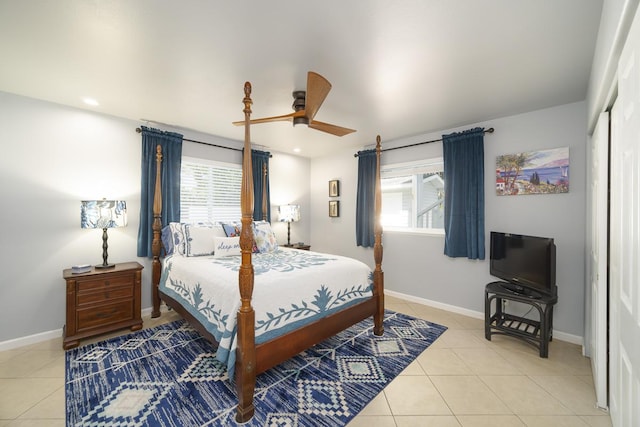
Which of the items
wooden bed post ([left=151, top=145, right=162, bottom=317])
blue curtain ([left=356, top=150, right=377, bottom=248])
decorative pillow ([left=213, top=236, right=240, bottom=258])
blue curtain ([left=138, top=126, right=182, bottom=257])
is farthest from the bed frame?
blue curtain ([left=356, top=150, right=377, bottom=248])

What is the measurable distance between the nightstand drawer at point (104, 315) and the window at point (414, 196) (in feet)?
12.2

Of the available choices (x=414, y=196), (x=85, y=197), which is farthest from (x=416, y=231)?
(x=85, y=197)

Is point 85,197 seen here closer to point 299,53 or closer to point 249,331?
point 249,331

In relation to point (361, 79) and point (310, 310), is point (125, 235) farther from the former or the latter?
point (361, 79)

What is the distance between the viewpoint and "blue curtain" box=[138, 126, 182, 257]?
3.43m

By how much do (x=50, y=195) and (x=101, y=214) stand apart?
1.95ft

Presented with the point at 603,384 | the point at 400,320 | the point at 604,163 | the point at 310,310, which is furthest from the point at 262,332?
the point at 604,163

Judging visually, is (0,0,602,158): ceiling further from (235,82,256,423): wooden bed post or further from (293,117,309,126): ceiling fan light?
(235,82,256,423): wooden bed post

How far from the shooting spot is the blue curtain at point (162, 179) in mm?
3428

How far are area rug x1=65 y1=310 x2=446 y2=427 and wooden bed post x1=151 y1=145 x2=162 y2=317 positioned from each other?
1.76 feet

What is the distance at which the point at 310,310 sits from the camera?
2.25 meters

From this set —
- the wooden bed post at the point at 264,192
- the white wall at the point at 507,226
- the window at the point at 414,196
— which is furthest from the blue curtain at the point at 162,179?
the window at the point at 414,196

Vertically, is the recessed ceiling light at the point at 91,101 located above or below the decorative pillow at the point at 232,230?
above

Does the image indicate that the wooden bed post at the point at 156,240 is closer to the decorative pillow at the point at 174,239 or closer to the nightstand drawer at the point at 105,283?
the decorative pillow at the point at 174,239
